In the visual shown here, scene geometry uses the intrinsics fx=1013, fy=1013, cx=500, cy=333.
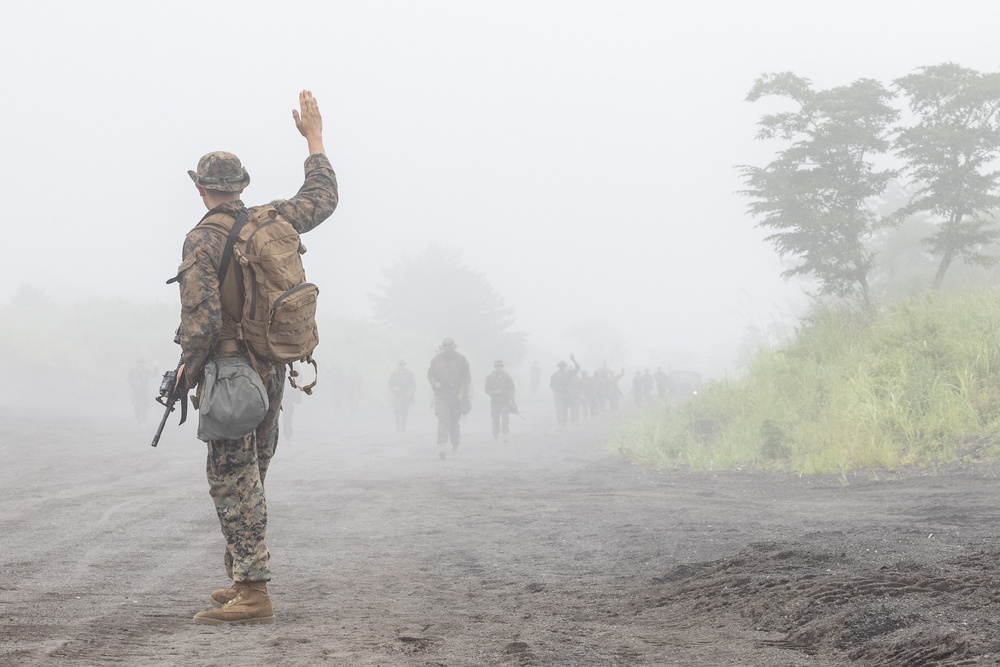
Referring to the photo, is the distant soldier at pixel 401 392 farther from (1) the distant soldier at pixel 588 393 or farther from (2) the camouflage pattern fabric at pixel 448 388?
(2) the camouflage pattern fabric at pixel 448 388

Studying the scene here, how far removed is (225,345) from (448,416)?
15444 mm

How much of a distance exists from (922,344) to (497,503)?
6.16 m

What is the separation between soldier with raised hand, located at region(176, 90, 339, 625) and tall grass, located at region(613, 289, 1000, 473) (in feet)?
25.5

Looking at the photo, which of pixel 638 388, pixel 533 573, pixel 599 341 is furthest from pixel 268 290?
pixel 599 341

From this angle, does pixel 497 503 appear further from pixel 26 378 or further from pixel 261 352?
pixel 26 378

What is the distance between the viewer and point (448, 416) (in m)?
19.7

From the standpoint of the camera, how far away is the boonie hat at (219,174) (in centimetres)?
446

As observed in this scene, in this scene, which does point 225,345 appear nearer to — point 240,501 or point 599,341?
point 240,501

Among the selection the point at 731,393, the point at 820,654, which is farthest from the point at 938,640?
the point at 731,393

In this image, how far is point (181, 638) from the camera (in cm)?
377

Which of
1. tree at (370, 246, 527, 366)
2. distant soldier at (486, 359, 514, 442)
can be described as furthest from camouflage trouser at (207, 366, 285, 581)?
tree at (370, 246, 527, 366)

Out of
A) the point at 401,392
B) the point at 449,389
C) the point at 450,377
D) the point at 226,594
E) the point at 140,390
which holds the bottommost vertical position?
the point at 226,594

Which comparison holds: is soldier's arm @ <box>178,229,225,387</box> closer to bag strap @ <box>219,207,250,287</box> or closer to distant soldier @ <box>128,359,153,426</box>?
bag strap @ <box>219,207,250,287</box>

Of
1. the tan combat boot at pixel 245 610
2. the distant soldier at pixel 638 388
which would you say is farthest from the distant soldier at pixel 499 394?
the tan combat boot at pixel 245 610
